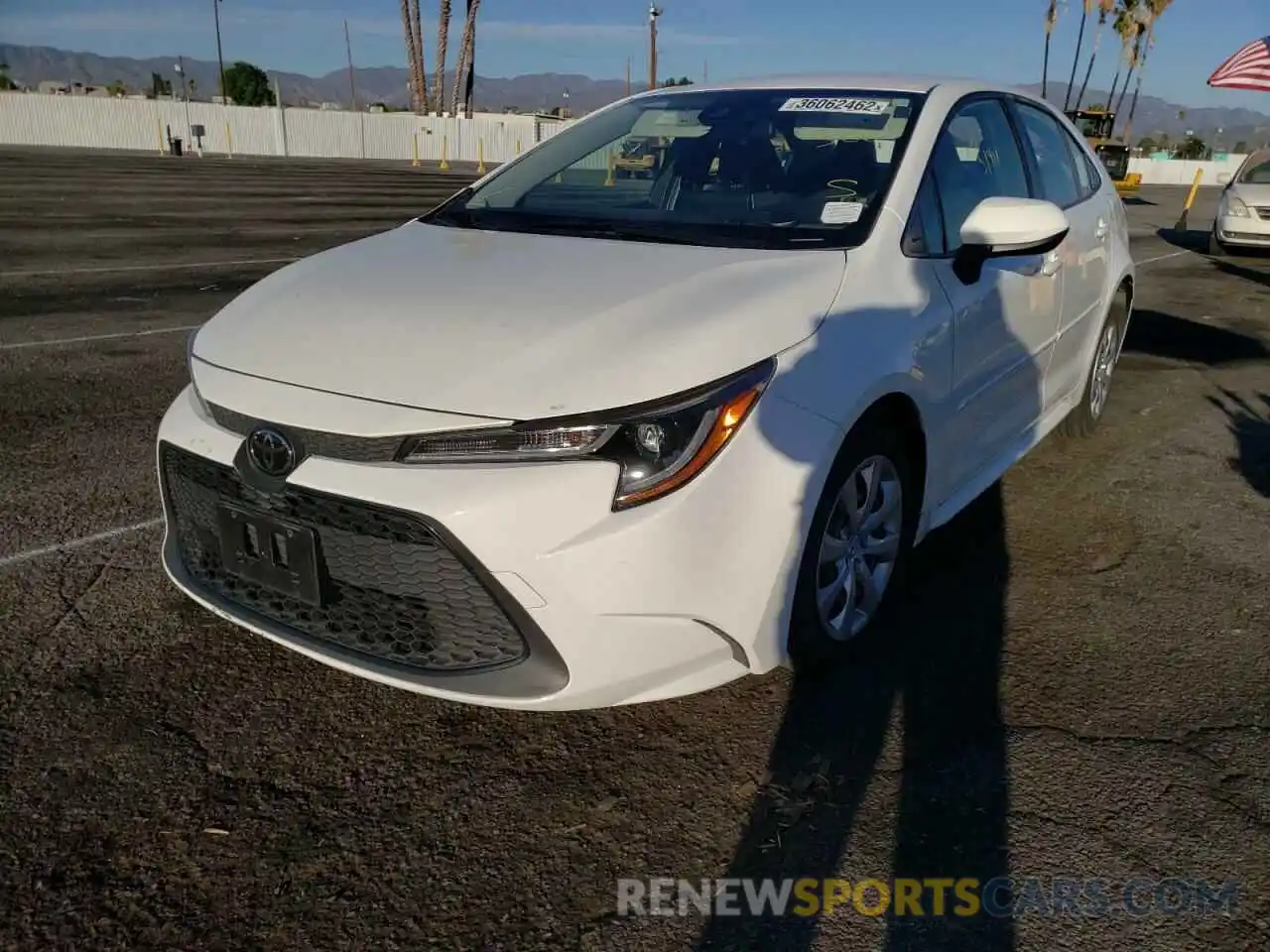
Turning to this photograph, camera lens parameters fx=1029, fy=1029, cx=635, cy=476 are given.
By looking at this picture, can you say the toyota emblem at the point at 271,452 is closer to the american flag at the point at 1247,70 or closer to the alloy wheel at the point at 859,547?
the alloy wheel at the point at 859,547

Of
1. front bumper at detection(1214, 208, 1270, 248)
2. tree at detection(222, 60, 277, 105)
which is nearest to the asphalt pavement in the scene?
front bumper at detection(1214, 208, 1270, 248)

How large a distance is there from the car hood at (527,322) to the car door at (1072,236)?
5.90 feet

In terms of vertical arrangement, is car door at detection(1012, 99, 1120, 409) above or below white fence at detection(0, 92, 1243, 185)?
above

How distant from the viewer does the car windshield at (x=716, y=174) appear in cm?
313

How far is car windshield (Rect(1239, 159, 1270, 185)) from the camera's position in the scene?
14445 millimetres

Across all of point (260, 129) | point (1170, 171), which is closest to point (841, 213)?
point (260, 129)

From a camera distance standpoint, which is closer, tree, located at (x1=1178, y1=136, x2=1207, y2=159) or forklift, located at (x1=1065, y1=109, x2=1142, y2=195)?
forklift, located at (x1=1065, y1=109, x2=1142, y2=195)

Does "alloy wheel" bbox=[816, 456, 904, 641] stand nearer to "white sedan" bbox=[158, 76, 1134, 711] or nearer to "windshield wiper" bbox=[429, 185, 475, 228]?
"white sedan" bbox=[158, 76, 1134, 711]

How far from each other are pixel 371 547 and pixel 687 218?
5.26 ft

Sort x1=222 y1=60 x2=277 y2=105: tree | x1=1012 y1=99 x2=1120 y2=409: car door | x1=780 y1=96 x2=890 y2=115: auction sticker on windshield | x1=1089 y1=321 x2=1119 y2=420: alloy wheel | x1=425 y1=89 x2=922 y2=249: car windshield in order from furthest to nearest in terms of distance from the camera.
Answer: x1=222 y1=60 x2=277 y2=105: tree < x1=1089 y1=321 x2=1119 y2=420: alloy wheel < x1=1012 y1=99 x2=1120 y2=409: car door < x1=780 y1=96 x2=890 y2=115: auction sticker on windshield < x1=425 y1=89 x2=922 y2=249: car windshield

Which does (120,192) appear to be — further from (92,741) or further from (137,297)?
(92,741)

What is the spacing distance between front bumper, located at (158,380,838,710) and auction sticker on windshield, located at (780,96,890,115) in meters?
1.55

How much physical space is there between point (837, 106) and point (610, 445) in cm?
194

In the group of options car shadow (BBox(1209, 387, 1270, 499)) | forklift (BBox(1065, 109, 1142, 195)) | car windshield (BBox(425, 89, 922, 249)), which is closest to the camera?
car windshield (BBox(425, 89, 922, 249))
